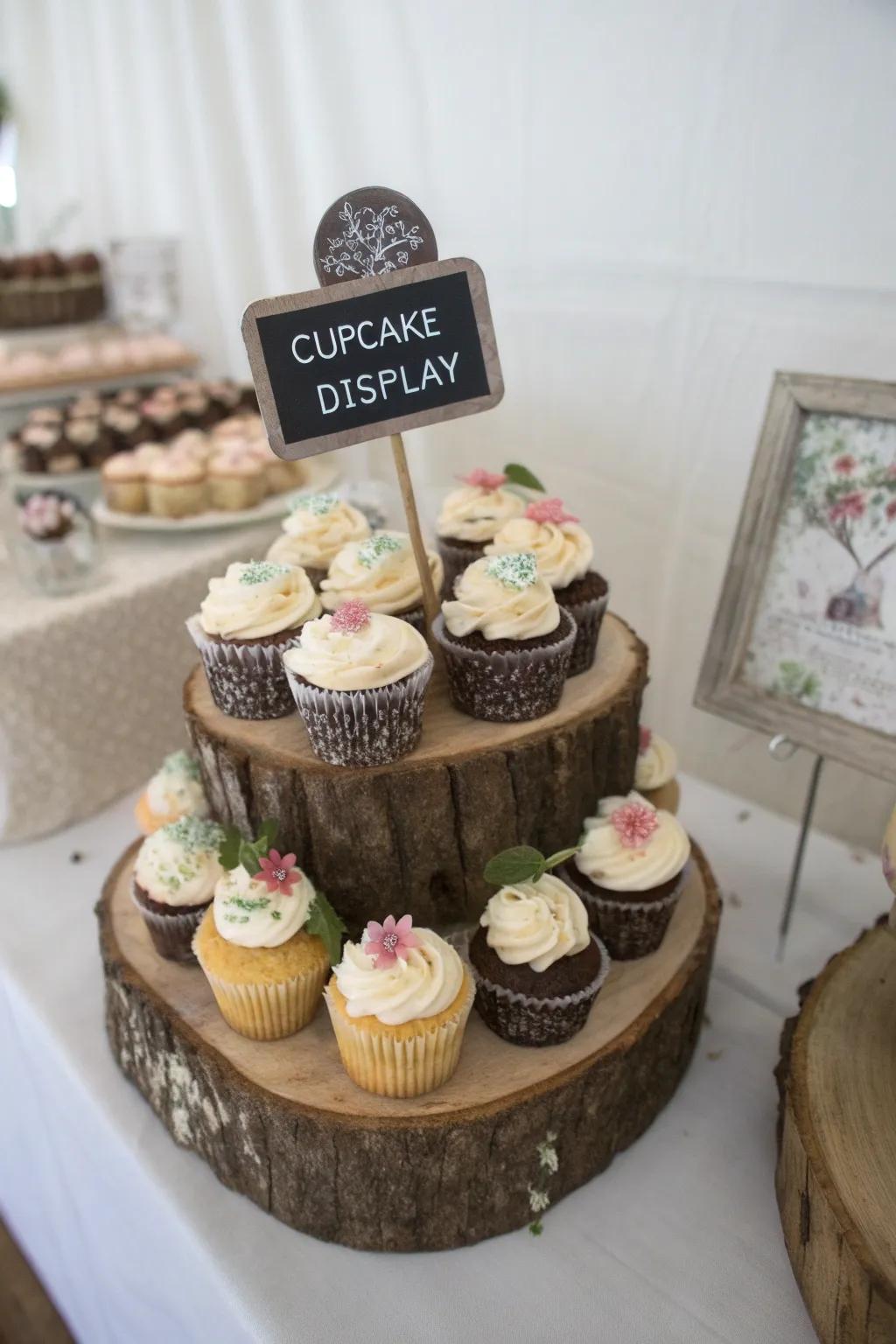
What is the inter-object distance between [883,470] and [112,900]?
4.70ft

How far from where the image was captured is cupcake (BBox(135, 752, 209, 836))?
1.61 metres

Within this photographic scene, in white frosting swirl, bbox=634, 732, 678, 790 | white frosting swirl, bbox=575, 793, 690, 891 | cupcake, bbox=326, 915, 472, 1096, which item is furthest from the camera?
white frosting swirl, bbox=634, 732, 678, 790

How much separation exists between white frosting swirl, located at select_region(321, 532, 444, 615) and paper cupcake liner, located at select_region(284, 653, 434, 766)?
18 centimetres

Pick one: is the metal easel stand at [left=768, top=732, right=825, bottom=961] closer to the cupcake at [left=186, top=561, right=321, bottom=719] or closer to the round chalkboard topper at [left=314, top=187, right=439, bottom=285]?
the cupcake at [left=186, top=561, right=321, bottom=719]

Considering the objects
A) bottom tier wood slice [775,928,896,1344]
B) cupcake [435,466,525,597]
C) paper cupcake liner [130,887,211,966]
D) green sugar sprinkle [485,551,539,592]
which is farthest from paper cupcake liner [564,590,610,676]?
paper cupcake liner [130,887,211,966]

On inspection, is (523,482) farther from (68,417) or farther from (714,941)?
(68,417)

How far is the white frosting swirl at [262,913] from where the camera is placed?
50.2 inches

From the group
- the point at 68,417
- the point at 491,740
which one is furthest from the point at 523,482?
the point at 68,417

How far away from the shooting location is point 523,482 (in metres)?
1.68

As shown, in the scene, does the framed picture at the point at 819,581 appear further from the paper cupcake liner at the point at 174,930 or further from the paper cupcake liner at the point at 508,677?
the paper cupcake liner at the point at 174,930

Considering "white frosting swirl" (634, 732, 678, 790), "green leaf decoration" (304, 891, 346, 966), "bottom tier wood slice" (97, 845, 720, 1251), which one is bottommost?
"bottom tier wood slice" (97, 845, 720, 1251)

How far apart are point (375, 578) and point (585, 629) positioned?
334mm

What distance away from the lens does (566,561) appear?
4.82 feet

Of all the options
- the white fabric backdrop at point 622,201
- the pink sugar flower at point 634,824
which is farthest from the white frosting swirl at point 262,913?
the white fabric backdrop at point 622,201
